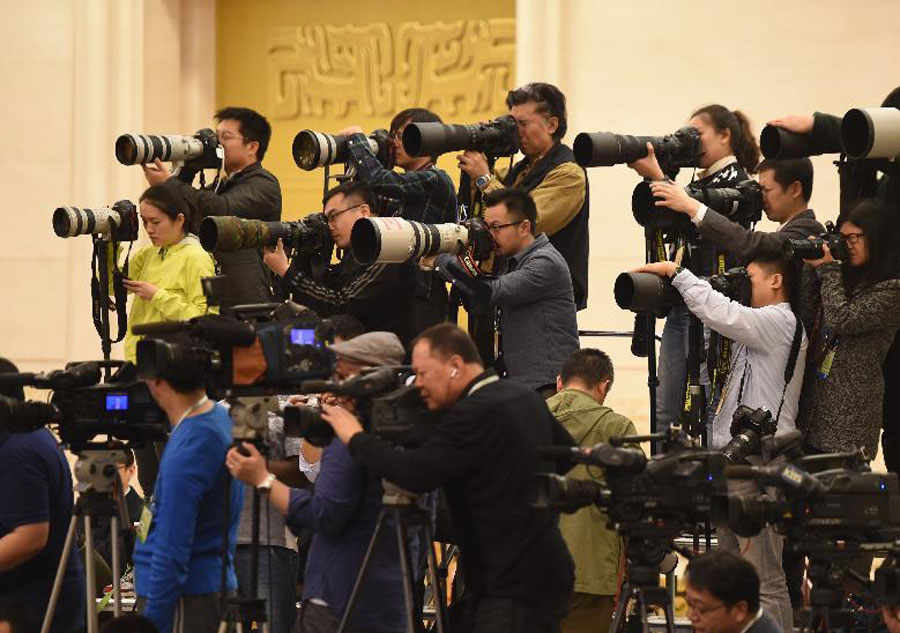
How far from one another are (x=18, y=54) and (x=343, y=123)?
6.16 feet

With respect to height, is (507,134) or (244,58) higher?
(244,58)

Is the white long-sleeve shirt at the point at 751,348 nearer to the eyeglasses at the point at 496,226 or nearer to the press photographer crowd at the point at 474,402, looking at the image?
the press photographer crowd at the point at 474,402

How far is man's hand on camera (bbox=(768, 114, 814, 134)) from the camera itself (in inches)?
216

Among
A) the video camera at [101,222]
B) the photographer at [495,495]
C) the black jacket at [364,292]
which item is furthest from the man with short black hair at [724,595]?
the video camera at [101,222]

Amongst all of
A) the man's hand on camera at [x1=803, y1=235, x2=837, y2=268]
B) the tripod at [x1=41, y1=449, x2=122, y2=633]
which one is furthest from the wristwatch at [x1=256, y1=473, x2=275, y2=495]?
the man's hand on camera at [x1=803, y1=235, x2=837, y2=268]

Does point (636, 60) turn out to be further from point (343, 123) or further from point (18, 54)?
point (18, 54)

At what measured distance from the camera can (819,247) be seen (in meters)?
5.75

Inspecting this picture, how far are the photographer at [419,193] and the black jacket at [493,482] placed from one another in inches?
71.6

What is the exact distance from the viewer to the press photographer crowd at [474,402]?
15.3 feet

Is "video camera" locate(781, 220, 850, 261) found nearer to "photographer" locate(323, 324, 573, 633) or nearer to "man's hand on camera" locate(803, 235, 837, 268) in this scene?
"man's hand on camera" locate(803, 235, 837, 268)

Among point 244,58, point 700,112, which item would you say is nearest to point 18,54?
point 244,58

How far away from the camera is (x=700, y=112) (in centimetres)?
646

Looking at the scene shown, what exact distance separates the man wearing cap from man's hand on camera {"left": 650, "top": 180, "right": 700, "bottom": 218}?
1526 mm

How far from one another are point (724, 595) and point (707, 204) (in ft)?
5.89
